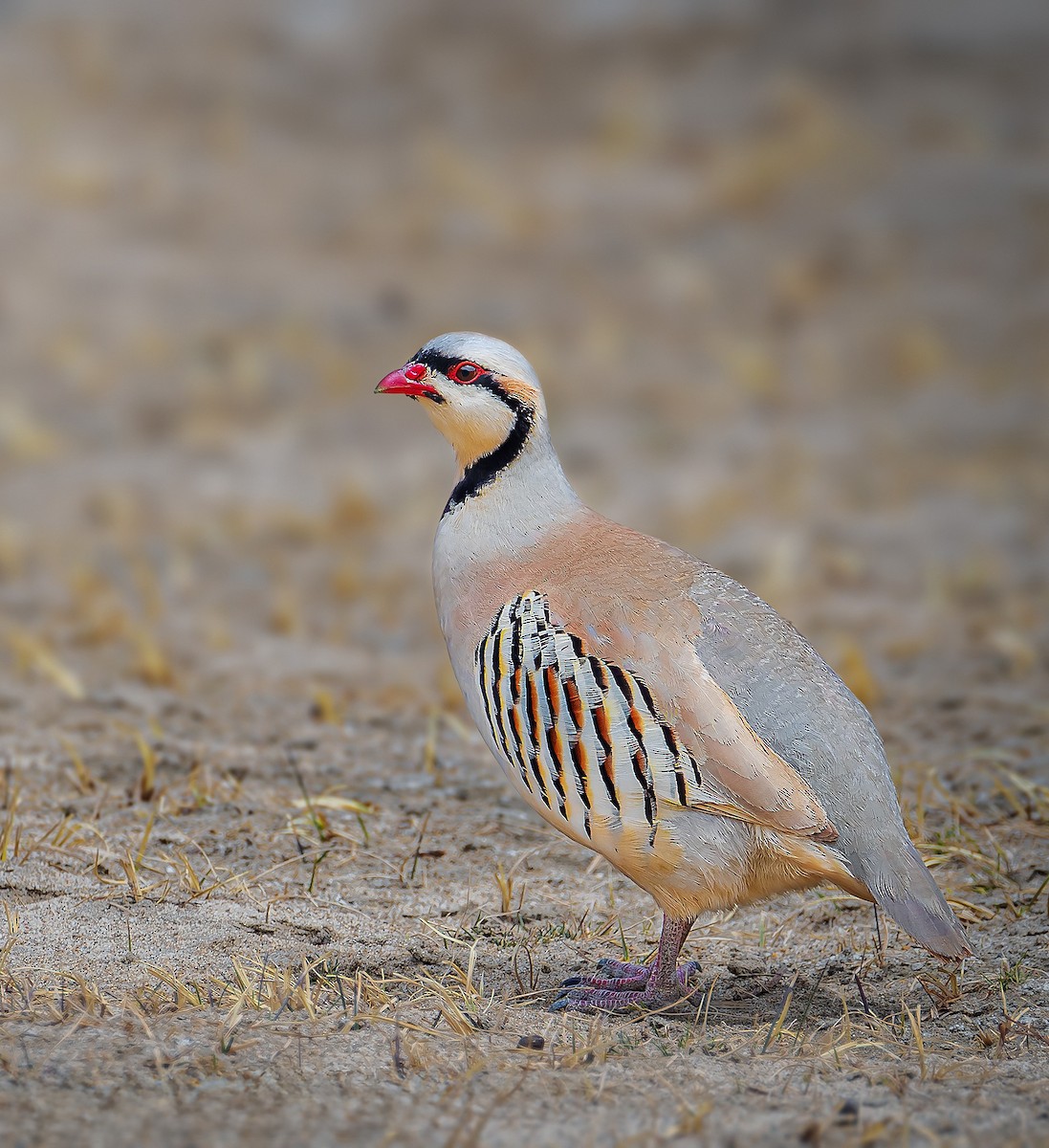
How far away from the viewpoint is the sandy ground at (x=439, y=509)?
9.75 feet

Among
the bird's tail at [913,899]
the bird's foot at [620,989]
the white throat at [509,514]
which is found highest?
the white throat at [509,514]

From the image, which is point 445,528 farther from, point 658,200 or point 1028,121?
point 1028,121

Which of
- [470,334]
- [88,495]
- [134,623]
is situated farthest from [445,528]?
[88,495]

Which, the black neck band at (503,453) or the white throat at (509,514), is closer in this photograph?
the white throat at (509,514)

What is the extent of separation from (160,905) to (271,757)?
4.61 ft

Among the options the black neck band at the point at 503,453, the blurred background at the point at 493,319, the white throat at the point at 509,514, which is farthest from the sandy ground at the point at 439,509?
the black neck band at the point at 503,453

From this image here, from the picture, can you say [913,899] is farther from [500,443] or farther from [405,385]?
[405,385]

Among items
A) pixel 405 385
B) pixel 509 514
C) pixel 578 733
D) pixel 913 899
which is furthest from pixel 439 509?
pixel 913 899

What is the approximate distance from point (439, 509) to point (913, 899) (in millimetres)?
6014

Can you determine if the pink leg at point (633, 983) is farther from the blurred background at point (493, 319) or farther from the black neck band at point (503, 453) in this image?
the blurred background at point (493, 319)

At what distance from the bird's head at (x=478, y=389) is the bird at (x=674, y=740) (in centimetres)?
35

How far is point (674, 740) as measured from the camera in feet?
10.6

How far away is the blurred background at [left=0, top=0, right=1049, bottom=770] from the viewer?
23.1 feet

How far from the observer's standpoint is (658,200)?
1334 centimetres
